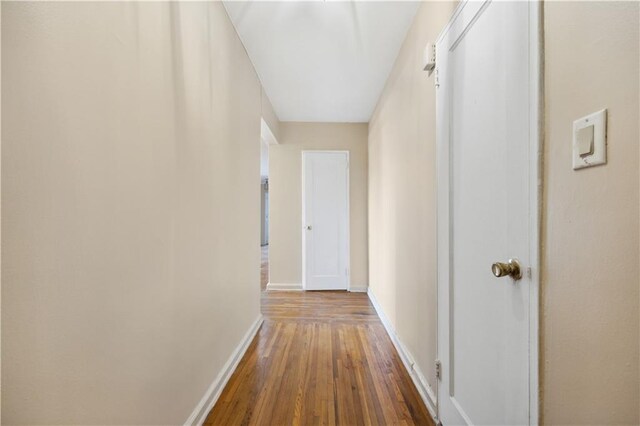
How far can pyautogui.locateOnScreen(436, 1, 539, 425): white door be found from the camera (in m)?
0.88

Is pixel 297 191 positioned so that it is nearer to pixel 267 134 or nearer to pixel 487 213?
pixel 267 134

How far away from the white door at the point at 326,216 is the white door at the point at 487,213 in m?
2.72

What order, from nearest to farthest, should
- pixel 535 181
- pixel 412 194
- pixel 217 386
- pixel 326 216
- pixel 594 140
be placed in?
pixel 594 140, pixel 535 181, pixel 217 386, pixel 412 194, pixel 326 216

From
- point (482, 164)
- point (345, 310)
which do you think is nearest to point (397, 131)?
point (482, 164)

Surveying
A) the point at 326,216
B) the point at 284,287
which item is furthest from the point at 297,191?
the point at 284,287

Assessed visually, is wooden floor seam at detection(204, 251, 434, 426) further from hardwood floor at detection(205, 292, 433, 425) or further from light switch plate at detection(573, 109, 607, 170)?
light switch plate at detection(573, 109, 607, 170)

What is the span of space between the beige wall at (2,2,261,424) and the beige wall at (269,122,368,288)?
8.27ft

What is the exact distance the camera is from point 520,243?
0.91 metres

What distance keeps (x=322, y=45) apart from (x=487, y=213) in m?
1.91

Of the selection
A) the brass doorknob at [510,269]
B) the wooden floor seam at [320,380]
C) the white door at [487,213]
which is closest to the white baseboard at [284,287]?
the wooden floor seam at [320,380]

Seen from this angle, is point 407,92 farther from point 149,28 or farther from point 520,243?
point 149,28

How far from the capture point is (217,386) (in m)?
1.68

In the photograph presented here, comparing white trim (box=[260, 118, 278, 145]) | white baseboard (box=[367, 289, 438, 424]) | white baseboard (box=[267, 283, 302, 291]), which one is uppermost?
white trim (box=[260, 118, 278, 145])

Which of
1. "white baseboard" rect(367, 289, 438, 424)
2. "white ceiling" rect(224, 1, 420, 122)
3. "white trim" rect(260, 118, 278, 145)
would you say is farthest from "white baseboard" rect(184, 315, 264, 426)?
"white ceiling" rect(224, 1, 420, 122)
